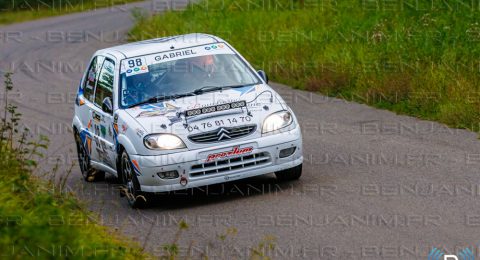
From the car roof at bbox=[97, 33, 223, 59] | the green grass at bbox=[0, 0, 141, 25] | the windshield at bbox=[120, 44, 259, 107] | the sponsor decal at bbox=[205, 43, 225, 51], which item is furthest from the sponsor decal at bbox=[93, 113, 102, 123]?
the green grass at bbox=[0, 0, 141, 25]

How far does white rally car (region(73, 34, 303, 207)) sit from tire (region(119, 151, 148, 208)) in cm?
1

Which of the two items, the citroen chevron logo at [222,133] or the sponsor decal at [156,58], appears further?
the sponsor decal at [156,58]

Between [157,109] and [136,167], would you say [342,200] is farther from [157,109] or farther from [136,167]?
[157,109]

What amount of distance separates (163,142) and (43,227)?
408cm

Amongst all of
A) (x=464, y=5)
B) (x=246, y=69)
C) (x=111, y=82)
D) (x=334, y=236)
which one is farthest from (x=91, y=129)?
(x=464, y=5)

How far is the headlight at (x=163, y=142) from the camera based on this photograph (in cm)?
1134

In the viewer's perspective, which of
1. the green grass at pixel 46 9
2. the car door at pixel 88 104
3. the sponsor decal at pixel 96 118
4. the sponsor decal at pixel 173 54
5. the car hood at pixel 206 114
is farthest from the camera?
the green grass at pixel 46 9

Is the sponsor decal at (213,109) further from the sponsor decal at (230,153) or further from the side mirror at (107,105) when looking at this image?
the side mirror at (107,105)

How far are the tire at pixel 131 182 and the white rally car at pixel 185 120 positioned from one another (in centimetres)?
1

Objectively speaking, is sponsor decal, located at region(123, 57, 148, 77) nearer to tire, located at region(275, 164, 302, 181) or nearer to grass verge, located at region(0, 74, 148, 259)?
tire, located at region(275, 164, 302, 181)

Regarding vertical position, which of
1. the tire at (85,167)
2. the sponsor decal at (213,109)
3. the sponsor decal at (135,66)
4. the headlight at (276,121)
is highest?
the sponsor decal at (135,66)

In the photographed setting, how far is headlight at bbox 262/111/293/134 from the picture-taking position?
11.6 metres

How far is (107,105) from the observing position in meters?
12.5

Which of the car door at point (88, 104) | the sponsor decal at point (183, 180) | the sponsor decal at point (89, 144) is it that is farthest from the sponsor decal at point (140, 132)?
the sponsor decal at point (89, 144)
